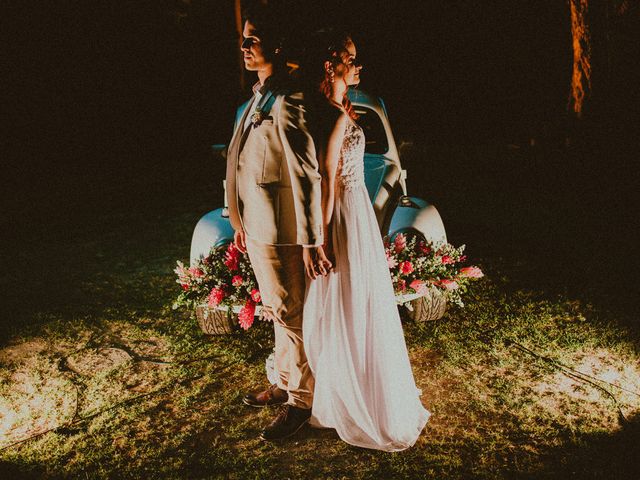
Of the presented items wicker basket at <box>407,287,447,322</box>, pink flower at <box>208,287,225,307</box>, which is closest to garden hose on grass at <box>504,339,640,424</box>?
wicker basket at <box>407,287,447,322</box>

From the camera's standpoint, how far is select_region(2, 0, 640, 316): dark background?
8711mm

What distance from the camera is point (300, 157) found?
259cm

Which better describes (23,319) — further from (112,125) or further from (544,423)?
(112,125)

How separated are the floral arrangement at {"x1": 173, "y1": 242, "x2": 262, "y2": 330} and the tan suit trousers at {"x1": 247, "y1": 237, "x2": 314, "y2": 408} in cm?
56

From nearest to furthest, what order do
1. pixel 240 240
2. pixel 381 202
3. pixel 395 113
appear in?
1. pixel 240 240
2. pixel 381 202
3. pixel 395 113

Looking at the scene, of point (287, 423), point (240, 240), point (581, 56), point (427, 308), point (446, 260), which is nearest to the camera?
point (287, 423)

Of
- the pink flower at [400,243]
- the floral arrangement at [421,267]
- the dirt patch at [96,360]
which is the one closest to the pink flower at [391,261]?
the floral arrangement at [421,267]

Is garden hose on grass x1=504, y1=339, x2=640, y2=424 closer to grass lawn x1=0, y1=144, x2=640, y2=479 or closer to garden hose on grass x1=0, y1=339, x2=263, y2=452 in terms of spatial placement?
grass lawn x1=0, y1=144, x2=640, y2=479

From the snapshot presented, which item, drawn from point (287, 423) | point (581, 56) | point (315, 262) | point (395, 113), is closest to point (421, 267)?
point (315, 262)

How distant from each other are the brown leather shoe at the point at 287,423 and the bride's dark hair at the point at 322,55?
188 cm

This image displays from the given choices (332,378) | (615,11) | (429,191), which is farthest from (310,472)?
(615,11)

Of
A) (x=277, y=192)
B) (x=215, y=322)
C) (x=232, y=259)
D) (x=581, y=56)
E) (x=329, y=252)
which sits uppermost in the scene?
(x=581, y=56)

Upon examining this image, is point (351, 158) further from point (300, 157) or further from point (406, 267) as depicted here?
point (406, 267)

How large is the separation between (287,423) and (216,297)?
41.8 inches
